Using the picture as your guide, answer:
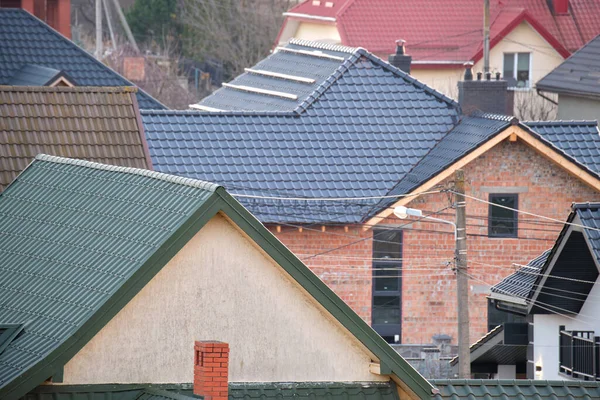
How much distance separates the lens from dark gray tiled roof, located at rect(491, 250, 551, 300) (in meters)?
23.6

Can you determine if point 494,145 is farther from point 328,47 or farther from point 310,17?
point 310,17

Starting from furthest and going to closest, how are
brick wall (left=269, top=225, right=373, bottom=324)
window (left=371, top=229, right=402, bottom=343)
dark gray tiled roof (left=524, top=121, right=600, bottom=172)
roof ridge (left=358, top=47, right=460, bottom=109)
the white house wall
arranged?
roof ridge (left=358, top=47, right=460, bottom=109) < dark gray tiled roof (left=524, top=121, right=600, bottom=172) < window (left=371, top=229, right=402, bottom=343) < brick wall (left=269, top=225, right=373, bottom=324) < the white house wall

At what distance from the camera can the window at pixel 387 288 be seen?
31.7 meters

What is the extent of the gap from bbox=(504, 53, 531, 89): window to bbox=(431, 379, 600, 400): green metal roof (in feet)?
148

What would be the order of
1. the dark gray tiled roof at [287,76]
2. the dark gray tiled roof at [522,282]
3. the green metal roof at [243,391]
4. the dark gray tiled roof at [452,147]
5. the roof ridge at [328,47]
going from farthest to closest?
the roof ridge at [328,47]
the dark gray tiled roof at [287,76]
the dark gray tiled roof at [452,147]
the dark gray tiled roof at [522,282]
the green metal roof at [243,391]

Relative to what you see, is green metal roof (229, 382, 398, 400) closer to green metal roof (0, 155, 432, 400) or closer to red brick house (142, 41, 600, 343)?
green metal roof (0, 155, 432, 400)

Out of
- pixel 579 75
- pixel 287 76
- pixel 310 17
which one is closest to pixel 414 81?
pixel 287 76

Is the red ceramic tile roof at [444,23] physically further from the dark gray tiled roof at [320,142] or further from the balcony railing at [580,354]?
the balcony railing at [580,354]

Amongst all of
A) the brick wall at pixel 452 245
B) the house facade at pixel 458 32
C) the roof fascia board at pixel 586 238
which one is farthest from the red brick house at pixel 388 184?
the house facade at pixel 458 32

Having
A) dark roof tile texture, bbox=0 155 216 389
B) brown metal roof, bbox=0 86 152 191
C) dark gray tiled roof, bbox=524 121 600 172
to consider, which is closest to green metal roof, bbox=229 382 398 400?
dark roof tile texture, bbox=0 155 216 389

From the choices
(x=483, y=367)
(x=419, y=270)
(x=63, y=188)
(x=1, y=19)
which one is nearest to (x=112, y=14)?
(x=1, y=19)

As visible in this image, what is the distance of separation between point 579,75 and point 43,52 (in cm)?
1723

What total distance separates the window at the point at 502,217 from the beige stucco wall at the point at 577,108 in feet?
39.3

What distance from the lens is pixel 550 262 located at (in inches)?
888
